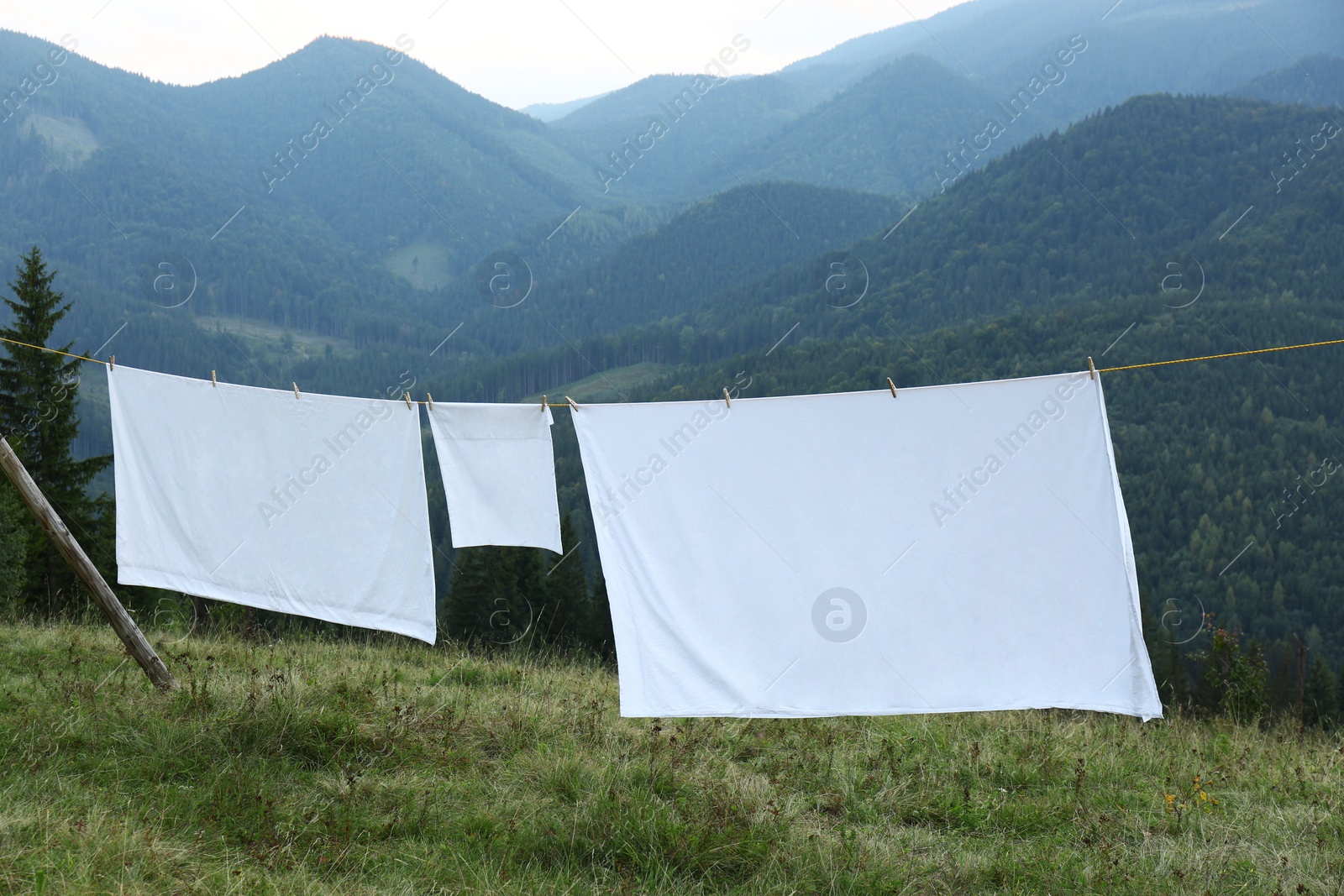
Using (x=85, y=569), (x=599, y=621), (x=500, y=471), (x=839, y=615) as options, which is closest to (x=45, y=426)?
(x=599, y=621)

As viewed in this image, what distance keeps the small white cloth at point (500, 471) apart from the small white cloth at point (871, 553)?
681 mm

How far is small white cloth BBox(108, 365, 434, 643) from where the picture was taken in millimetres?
5656

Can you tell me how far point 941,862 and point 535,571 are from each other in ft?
95.2

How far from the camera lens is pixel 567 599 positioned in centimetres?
3391

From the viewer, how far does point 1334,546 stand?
6931cm

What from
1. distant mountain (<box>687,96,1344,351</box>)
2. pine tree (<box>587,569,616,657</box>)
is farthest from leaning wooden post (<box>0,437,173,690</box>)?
distant mountain (<box>687,96,1344,351</box>)

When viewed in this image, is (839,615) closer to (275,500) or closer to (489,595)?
(275,500)

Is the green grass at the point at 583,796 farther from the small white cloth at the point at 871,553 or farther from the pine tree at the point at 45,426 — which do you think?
the pine tree at the point at 45,426

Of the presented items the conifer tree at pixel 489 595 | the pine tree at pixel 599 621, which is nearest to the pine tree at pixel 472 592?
the conifer tree at pixel 489 595

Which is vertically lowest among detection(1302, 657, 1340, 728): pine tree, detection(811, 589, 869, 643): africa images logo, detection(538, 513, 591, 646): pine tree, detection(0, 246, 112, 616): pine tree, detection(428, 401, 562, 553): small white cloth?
detection(1302, 657, 1340, 728): pine tree

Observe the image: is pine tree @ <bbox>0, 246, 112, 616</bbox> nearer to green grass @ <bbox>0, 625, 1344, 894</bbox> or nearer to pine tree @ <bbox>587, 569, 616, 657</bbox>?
pine tree @ <bbox>587, 569, 616, 657</bbox>

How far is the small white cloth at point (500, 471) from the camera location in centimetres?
527

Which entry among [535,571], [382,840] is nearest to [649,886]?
[382,840]

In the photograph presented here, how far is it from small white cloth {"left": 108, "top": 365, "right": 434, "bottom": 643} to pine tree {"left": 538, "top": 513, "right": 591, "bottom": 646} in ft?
80.1
